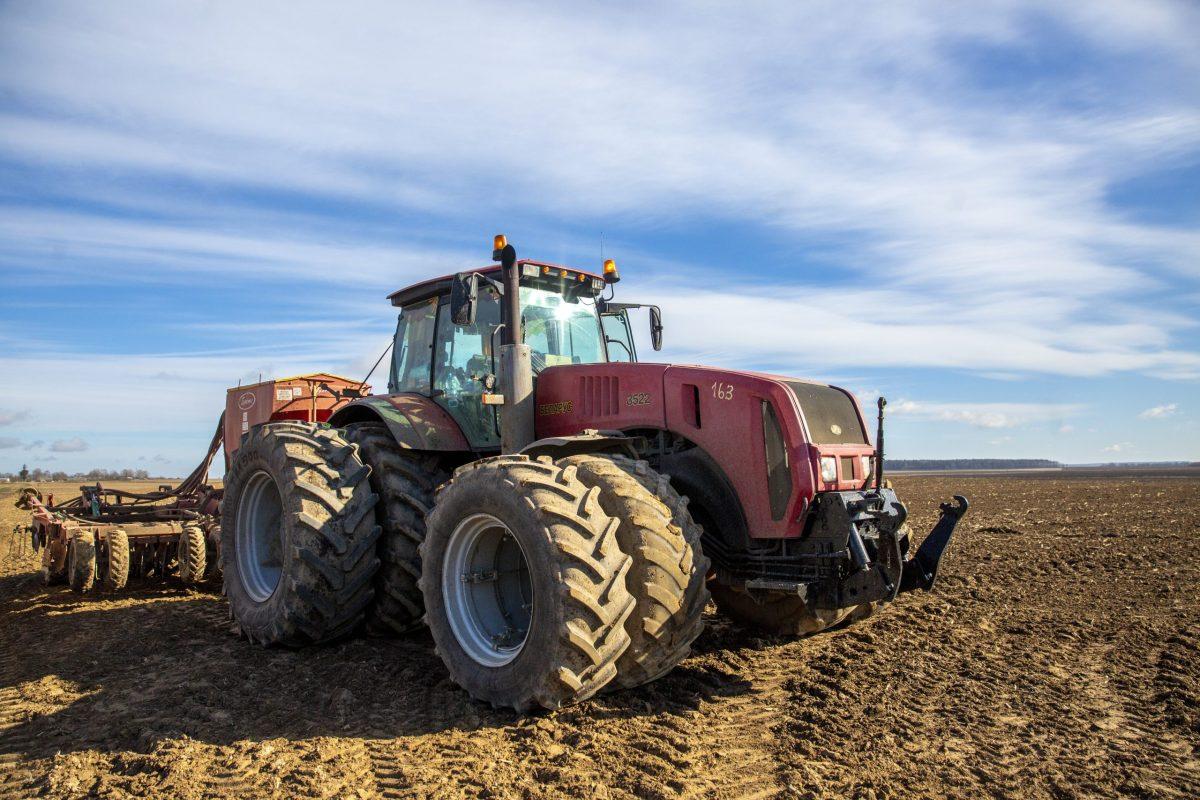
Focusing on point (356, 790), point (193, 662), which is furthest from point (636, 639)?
point (193, 662)

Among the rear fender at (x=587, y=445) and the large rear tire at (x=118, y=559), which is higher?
the rear fender at (x=587, y=445)

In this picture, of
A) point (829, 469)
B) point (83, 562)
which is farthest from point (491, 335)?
point (83, 562)

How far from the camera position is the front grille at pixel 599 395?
595cm

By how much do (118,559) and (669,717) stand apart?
702cm

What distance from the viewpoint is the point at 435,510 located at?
5246mm

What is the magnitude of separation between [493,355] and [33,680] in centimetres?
381

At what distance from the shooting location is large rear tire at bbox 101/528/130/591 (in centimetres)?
903

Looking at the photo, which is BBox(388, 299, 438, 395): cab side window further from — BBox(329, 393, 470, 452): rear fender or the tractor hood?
the tractor hood

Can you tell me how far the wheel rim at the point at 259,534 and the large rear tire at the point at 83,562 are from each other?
294 cm

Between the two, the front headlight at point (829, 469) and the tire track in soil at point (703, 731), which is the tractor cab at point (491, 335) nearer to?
the front headlight at point (829, 469)

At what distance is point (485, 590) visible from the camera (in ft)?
17.3

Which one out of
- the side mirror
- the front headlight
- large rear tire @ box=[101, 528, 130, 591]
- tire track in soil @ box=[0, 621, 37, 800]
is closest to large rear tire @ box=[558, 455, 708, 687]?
the front headlight

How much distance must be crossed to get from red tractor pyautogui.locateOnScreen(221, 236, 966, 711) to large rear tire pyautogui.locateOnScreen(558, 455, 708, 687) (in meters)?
0.01

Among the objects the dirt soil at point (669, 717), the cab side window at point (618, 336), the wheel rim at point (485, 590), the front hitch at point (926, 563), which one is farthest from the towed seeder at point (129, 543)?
the front hitch at point (926, 563)
